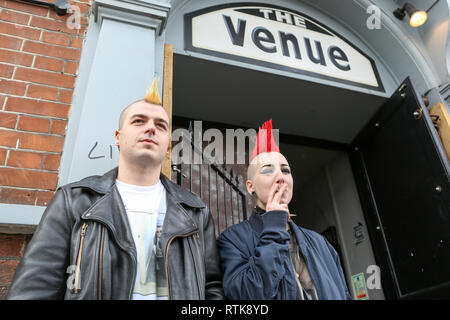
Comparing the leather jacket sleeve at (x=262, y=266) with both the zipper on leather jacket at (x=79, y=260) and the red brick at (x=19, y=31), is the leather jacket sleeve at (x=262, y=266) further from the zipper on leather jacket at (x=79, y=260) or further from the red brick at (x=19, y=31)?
the red brick at (x=19, y=31)

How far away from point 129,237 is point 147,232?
10 cm

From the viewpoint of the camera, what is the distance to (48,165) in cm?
160

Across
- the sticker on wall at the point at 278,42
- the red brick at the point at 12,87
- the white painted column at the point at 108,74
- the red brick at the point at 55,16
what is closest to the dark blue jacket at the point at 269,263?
the white painted column at the point at 108,74

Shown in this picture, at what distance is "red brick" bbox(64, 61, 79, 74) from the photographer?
1849mm

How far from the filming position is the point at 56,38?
1.92m

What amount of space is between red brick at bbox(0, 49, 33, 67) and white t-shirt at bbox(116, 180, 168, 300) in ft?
3.38

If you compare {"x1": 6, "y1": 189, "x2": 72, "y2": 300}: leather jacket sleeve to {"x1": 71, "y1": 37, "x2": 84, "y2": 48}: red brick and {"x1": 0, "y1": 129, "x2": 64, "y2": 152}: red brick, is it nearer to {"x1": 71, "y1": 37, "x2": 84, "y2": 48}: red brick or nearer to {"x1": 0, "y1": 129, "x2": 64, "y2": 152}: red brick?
{"x1": 0, "y1": 129, "x2": 64, "y2": 152}: red brick

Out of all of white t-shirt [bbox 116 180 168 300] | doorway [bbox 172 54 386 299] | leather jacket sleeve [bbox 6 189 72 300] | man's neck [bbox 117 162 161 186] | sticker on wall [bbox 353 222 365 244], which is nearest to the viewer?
leather jacket sleeve [bbox 6 189 72 300]

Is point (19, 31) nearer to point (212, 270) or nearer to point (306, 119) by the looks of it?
point (212, 270)

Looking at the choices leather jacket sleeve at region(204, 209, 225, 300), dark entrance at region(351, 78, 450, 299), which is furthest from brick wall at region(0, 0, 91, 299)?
dark entrance at region(351, 78, 450, 299)

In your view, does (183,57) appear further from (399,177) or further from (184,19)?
(399,177)

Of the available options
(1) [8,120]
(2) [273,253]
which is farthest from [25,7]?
(2) [273,253]

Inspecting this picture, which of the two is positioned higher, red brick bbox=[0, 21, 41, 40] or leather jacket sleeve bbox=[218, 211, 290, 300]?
red brick bbox=[0, 21, 41, 40]

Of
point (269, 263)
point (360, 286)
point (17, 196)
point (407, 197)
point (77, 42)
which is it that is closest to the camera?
point (269, 263)
